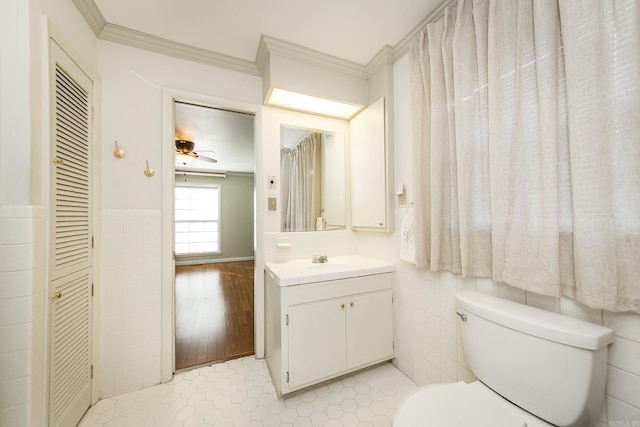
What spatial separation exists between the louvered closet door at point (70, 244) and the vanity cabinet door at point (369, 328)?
1567 mm

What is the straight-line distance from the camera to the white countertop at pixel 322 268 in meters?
1.49

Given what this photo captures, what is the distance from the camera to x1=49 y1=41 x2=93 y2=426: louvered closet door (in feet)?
3.74

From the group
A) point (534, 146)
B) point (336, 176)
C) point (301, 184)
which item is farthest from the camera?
point (336, 176)

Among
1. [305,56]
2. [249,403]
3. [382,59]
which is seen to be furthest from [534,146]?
[249,403]

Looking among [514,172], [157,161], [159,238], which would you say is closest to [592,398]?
[514,172]

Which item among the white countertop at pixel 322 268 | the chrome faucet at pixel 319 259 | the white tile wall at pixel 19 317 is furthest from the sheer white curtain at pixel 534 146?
the white tile wall at pixel 19 317

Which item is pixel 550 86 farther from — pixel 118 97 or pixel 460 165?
pixel 118 97

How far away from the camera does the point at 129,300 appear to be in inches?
62.1

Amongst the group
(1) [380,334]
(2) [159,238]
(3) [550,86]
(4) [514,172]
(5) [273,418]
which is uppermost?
(3) [550,86]

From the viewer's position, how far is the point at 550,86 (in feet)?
2.99

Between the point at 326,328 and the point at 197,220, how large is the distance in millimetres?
5550

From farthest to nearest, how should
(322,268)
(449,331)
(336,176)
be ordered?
(336,176) < (322,268) < (449,331)

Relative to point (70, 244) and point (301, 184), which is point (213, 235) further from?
point (70, 244)

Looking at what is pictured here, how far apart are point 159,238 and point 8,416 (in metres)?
0.97
